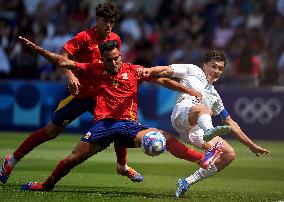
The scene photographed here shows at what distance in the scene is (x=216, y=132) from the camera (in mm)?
10578

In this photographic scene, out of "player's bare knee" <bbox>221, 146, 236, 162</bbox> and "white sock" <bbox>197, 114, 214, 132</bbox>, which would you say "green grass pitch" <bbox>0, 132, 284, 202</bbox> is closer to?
"player's bare knee" <bbox>221, 146, 236, 162</bbox>

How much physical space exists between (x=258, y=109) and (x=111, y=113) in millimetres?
10824

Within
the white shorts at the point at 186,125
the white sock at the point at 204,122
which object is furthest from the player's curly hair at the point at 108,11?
the white sock at the point at 204,122

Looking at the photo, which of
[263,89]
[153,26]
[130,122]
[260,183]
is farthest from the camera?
[153,26]

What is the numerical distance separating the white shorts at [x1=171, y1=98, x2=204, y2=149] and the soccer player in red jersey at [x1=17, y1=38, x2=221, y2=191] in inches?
14.0

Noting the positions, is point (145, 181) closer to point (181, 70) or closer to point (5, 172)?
point (5, 172)

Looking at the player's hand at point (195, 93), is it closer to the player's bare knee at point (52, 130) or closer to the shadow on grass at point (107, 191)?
the shadow on grass at point (107, 191)

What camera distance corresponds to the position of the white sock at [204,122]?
35.8 ft

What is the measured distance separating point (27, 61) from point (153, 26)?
339 cm

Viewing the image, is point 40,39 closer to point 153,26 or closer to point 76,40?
point 153,26

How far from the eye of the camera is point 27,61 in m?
24.1

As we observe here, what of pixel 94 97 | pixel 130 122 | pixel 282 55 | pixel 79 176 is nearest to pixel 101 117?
pixel 130 122

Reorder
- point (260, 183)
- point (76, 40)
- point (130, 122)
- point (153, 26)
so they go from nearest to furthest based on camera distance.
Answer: point (130, 122), point (76, 40), point (260, 183), point (153, 26)

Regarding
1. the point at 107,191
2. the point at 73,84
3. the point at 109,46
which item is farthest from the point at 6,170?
the point at 109,46
